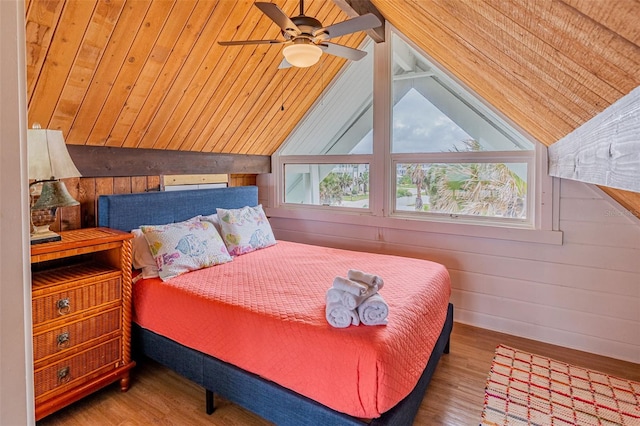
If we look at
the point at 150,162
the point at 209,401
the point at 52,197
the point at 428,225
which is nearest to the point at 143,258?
the point at 52,197

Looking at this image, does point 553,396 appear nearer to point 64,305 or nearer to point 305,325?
point 305,325

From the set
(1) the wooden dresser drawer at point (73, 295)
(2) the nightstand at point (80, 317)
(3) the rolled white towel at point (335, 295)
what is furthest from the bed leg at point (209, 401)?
(3) the rolled white towel at point (335, 295)

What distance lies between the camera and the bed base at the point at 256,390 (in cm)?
162

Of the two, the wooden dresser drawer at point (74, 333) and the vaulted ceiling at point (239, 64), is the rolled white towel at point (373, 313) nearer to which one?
the vaulted ceiling at point (239, 64)

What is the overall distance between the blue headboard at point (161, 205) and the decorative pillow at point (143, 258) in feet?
0.86

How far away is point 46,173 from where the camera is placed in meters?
1.97

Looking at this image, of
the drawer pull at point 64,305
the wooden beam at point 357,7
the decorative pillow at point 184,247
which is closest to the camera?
the drawer pull at point 64,305

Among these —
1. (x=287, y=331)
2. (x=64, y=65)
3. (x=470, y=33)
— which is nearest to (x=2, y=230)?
(x=287, y=331)

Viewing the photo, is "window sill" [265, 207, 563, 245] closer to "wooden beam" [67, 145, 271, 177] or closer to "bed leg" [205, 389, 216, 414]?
"wooden beam" [67, 145, 271, 177]

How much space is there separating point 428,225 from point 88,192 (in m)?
2.95

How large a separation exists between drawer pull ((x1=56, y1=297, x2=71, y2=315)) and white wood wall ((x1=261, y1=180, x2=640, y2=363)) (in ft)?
9.24

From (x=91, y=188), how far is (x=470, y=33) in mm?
2837

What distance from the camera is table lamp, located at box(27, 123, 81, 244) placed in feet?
6.41

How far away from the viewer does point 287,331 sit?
1.74 meters
